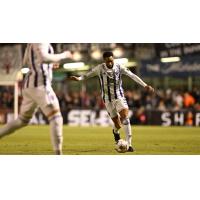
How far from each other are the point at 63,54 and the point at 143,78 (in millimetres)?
1390

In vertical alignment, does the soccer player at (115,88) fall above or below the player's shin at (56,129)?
above

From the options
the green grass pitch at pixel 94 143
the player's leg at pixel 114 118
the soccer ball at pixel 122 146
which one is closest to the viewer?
the green grass pitch at pixel 94 143

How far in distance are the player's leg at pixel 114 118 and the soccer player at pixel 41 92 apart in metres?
1.00

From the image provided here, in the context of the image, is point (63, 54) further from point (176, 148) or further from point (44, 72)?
point (176, 148)

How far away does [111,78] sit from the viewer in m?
10.1

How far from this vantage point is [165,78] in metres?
Answer: 10.8

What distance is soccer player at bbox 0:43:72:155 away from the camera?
9.23 metres

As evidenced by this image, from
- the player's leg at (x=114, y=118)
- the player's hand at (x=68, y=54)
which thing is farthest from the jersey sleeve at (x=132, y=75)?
the player's hand at (x=68, y=54)

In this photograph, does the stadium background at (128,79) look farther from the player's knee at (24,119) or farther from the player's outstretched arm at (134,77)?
the player's knee at (24,119)

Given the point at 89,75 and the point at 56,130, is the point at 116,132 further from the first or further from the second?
the point at 56,130

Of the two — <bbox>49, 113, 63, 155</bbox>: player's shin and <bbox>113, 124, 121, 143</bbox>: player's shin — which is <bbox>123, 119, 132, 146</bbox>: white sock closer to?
<bbox>113, 124, 121, 143</bbox>: player's shin

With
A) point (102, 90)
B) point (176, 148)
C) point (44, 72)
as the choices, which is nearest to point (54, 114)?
point (44, 72)

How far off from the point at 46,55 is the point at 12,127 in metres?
1.06

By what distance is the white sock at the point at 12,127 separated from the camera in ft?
31.1
